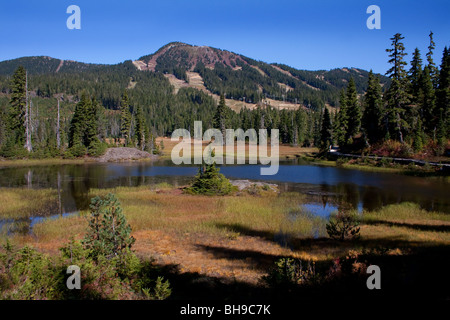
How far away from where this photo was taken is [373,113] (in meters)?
63.8

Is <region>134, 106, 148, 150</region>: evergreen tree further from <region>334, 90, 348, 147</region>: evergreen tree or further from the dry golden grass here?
the dry golden grass

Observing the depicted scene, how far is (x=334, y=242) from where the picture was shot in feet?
48.6

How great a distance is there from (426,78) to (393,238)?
58.4 m

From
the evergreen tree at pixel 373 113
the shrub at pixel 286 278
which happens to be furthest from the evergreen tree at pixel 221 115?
the shrub at pixel 286 278

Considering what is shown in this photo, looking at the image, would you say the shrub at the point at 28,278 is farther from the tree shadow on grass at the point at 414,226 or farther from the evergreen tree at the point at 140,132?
the evergreen tree at the point at 140,132

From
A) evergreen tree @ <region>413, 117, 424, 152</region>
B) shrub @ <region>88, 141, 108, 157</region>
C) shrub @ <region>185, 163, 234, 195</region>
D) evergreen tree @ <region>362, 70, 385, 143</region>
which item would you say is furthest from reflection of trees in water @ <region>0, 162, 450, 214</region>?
shrub @ <region>88, 141, 108, 157</region>

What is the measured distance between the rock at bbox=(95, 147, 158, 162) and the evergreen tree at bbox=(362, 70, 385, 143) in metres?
54.7

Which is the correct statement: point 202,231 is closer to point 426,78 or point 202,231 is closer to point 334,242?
point 334,242

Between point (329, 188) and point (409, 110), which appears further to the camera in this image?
point (409, 110)

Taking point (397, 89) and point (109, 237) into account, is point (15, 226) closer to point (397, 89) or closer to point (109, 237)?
point (109, 237)

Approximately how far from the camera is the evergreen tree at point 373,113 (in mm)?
61800

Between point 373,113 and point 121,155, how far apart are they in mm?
61101

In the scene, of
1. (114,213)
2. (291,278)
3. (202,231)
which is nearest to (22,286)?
(114,213)

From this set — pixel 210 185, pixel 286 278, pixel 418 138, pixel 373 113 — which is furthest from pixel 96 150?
pixel 286 278
